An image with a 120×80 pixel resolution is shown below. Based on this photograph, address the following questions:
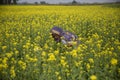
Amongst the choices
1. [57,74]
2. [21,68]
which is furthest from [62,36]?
[57,74]

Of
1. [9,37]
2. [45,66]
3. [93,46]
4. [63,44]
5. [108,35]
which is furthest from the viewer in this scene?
[108,35]

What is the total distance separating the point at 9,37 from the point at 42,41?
1003 mm

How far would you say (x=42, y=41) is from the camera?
8.12 meters

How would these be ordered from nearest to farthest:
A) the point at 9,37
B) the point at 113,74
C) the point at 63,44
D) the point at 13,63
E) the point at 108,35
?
1. the point at 113,74
2. the point at 13,63
3. the point at 63,44
4. the point at 9,37
5. the point at 108,35

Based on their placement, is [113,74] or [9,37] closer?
[113,74]

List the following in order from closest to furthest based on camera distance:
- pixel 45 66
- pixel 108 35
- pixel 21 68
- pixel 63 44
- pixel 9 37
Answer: pixel 45 66, pixel 21 68, pixel 63 44, pixel 9 37, pixel 108 35

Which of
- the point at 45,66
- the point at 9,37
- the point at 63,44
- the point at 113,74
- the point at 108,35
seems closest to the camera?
the point at 113,74

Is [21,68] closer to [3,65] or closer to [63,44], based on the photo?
[3,65]

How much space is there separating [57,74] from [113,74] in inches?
37.1

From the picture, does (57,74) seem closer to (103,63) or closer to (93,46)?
(103,63)

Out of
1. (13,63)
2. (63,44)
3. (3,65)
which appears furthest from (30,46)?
(3,65)

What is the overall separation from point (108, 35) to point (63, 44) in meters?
2.27

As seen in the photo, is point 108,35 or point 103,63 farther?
point 108,35

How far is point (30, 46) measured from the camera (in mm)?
6863
